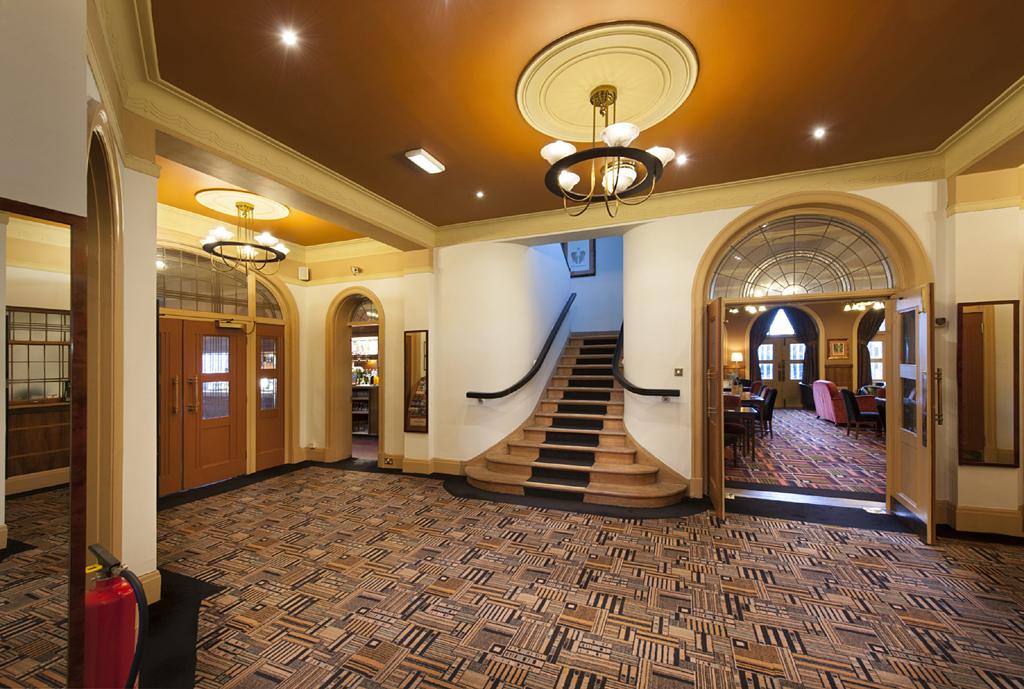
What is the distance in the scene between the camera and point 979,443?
3.81 m

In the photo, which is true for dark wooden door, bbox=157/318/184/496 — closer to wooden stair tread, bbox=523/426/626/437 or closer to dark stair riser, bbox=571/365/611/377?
wooden stair tread, bbox=523/426/626/437

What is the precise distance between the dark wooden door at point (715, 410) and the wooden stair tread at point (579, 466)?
Result: 0.62 meters

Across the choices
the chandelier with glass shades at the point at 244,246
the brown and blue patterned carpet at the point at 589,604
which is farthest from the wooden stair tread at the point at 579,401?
the chandelier with glass shades at the point at 244,246

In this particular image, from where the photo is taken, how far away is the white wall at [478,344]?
5844 millimetres

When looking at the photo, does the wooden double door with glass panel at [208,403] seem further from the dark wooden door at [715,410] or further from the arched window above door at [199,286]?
the dark wooden door at [715,410]

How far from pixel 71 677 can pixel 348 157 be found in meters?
3.74

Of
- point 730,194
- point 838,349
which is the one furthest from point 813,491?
point 838,349

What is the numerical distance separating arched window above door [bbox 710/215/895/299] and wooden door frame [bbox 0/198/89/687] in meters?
5.08

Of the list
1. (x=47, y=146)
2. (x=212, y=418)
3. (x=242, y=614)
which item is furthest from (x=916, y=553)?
(x=212, y=418)

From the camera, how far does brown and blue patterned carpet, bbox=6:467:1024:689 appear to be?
85.4 inches

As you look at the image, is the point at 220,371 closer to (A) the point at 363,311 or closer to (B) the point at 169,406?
(B) the point at 169,406

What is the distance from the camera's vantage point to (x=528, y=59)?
2.68 meters

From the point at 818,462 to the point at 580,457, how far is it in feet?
12.6

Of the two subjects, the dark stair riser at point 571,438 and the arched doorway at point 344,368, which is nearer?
the dark stair riser at point 571,438
